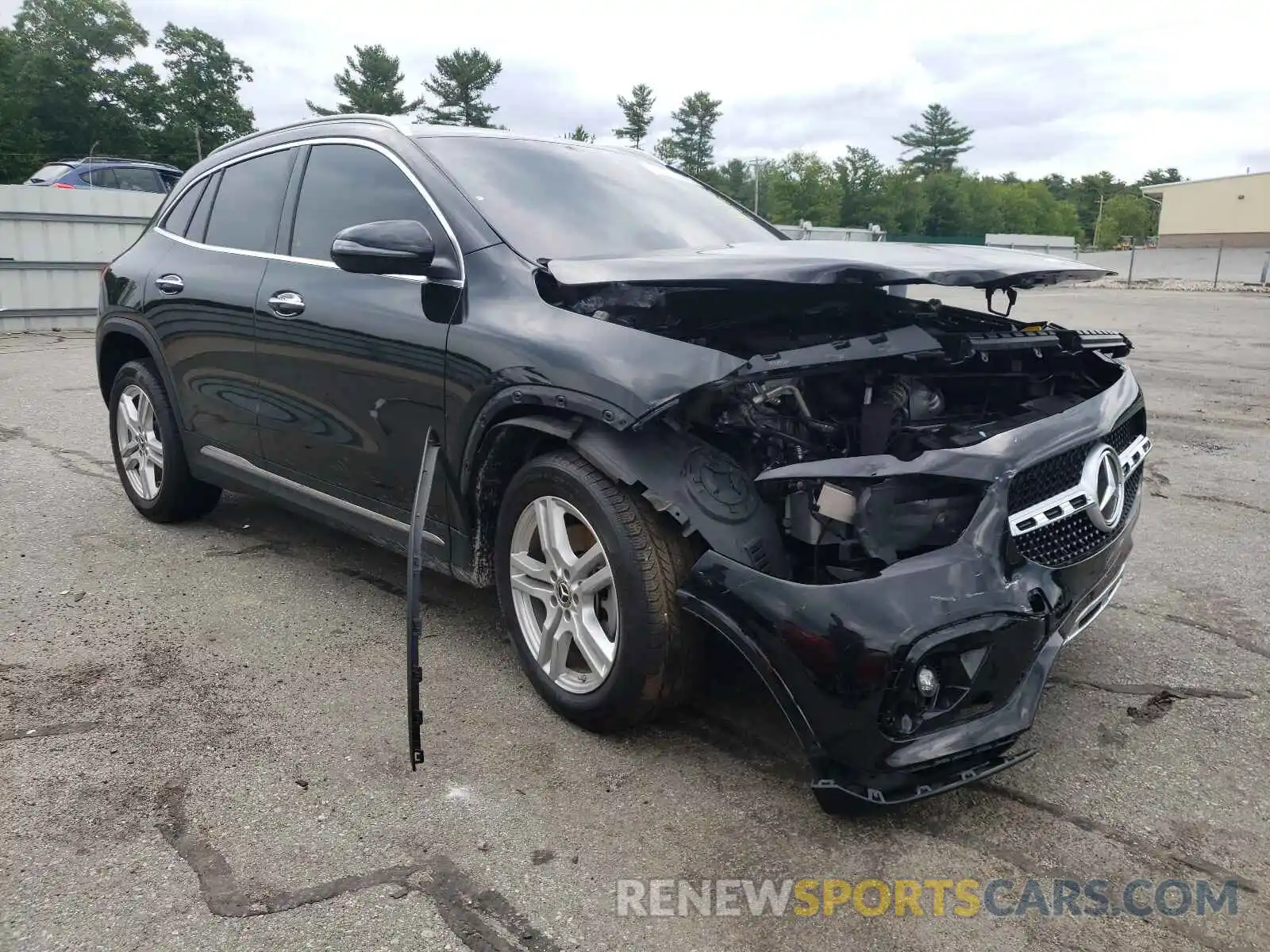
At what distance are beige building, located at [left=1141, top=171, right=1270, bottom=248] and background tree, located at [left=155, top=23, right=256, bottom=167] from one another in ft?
191

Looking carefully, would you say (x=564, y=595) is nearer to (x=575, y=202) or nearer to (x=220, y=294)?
(x=575, y=202)

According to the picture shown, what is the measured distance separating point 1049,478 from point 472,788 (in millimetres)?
1729

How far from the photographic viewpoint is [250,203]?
Answer: 430cm

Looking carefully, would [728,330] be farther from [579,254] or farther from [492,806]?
[492,806]

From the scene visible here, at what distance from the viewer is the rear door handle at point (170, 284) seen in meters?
4.46

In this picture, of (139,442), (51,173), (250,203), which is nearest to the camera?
(250,203)

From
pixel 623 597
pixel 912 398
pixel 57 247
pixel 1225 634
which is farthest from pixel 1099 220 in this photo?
pixel 623 597

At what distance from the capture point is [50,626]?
376 cm

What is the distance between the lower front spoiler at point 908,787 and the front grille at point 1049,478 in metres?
0.61

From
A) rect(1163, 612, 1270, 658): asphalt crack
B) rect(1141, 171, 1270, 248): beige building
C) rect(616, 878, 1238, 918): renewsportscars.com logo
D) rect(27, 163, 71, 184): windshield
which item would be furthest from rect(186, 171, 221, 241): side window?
rect(1141, 171, 1270, 248): beige building

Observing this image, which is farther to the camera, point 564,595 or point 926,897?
point 564,595

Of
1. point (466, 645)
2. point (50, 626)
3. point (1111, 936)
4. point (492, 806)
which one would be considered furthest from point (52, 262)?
point (1111, 936)

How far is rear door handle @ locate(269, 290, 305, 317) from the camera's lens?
3.74 metres

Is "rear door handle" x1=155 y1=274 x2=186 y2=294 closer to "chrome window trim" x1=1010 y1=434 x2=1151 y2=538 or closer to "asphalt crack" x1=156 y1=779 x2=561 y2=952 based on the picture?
"asphalt crack" x1=156 y1=779 x2=561 y2=952
